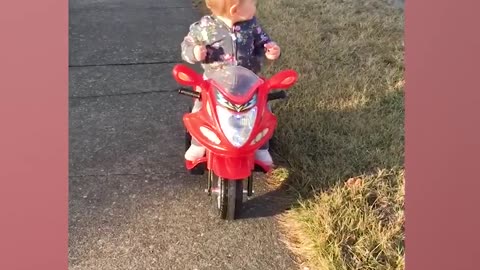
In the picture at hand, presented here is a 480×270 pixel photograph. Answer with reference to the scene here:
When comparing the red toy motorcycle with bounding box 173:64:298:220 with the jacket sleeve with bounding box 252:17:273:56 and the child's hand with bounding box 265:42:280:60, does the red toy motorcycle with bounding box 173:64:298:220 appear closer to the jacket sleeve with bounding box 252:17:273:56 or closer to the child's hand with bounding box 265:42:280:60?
the child's hand with bounding box 265:42:280:60

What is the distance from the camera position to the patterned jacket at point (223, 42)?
3410 millimetres

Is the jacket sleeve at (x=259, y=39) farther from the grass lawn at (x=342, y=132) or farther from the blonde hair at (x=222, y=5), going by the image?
the grass lawn at (x=342, y=132)

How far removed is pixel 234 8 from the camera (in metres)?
3.32

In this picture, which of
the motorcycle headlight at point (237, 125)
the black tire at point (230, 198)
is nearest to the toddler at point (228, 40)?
the black tire at point (230, 198)

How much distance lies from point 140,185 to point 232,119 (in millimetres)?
918

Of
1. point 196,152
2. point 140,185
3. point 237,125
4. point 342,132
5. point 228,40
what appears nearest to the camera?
point 237,125

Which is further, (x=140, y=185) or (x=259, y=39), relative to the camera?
(x=140, y=185)

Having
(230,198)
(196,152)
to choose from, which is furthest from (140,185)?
(230,198)

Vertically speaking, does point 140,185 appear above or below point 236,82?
below

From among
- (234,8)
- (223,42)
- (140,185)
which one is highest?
(234,8)

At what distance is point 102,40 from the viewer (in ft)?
19.8

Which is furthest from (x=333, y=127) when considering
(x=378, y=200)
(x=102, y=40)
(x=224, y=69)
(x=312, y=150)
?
(x=102, y=40)

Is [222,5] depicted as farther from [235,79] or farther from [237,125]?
[237,125]

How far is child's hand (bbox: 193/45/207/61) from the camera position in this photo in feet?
10.8
